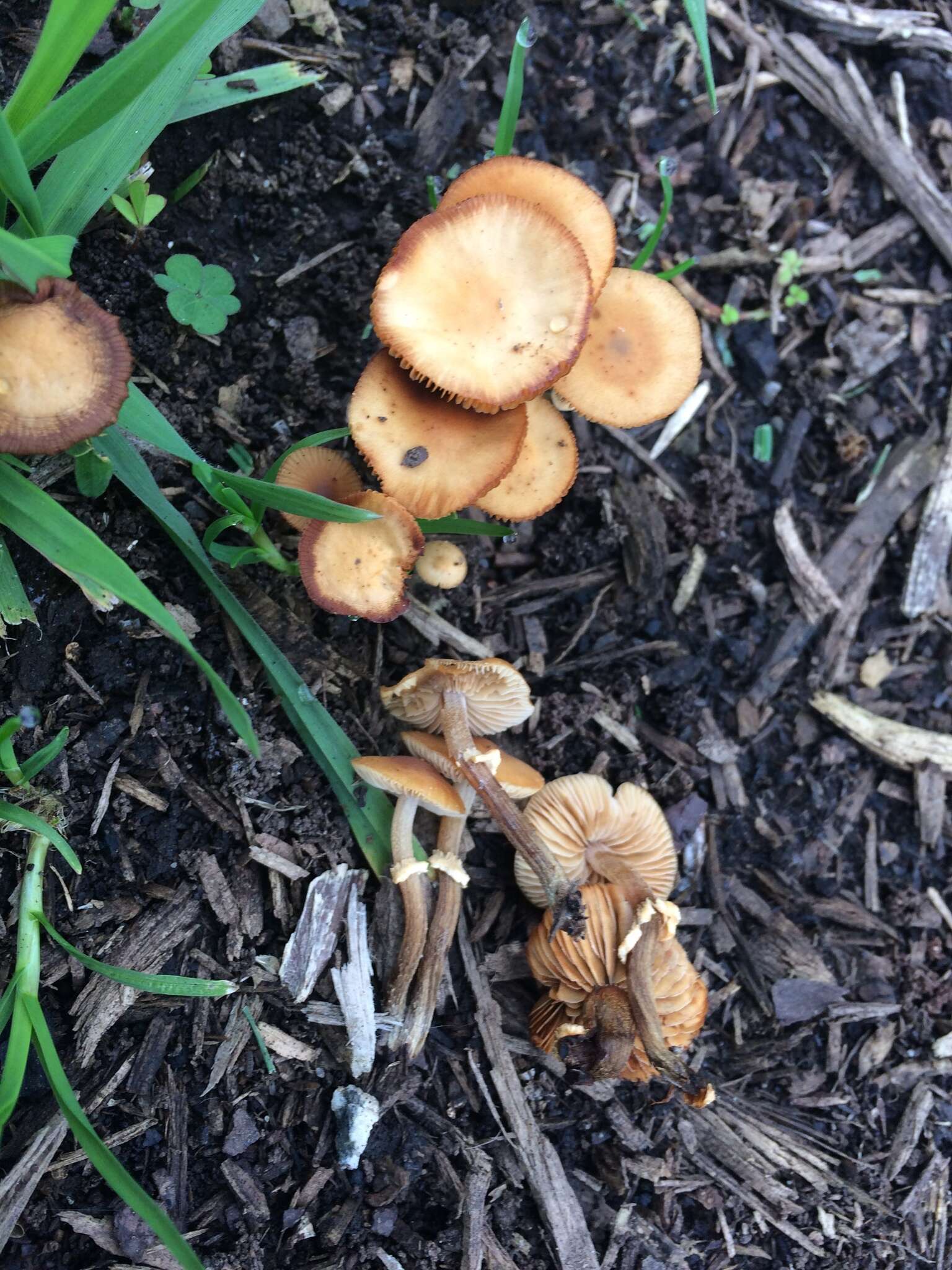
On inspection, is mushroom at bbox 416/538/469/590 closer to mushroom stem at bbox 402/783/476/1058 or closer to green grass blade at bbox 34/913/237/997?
mushroom stem at bbox 402/783/476/1058

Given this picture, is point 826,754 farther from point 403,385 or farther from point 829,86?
point 829,86

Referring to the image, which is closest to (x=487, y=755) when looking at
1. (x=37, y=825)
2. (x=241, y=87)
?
(x=37, y=825)

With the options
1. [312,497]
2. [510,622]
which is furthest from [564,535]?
[312,497]

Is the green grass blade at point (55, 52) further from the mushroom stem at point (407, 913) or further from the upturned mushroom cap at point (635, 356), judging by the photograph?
the mushroom stem at point (407, 913)

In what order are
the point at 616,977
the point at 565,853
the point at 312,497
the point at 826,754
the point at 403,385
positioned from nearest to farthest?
the point at 312,497 → the point at 403,385 → the point at 616,977 → the point at 565,853 → the point at 826,754

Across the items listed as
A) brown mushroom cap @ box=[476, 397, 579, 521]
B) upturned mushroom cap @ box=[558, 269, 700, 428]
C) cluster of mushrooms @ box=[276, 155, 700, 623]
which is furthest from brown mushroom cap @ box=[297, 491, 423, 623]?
upturned mushroom cap @ box=[558, 269, 700, 428]

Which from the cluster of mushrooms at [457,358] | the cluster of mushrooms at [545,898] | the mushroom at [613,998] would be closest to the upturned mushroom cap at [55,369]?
the cluster of mushrooms at [457,358]
